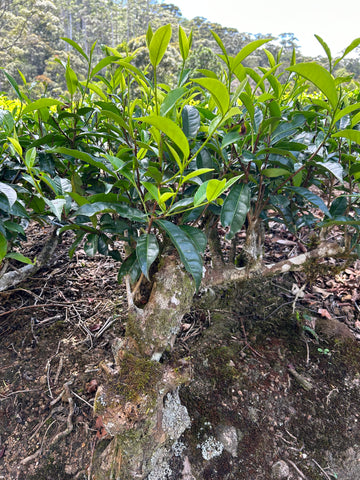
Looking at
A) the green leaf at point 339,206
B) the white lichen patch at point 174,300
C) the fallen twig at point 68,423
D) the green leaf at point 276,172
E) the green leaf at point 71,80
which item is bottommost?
the fallen twig at point 68,423

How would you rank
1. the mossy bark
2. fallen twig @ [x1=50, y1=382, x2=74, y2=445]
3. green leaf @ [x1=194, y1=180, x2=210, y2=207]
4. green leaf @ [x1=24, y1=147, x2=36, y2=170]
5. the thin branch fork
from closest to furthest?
1. green leaf @ [x1=194, y1=180, x2=210, y2=207]
2. green leaf @ [x1=24, y1=147, x2=36, y2=170]
3. the mossy bark
4. fallen twig @ [x1=50, y1=382, x2=74, y2=445]
5. the thin branch fork

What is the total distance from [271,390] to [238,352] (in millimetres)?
228

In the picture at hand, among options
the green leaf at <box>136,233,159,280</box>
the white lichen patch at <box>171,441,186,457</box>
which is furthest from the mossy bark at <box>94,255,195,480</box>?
the green leaf at <box>136,233,159,280</box>

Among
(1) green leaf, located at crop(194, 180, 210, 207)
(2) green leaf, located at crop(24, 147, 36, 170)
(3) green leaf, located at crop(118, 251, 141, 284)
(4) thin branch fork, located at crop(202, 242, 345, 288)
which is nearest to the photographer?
(1) green leaf, located at crop(194, 180, 210, 207)

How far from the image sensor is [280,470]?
120cm

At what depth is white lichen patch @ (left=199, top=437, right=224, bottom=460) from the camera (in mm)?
1216

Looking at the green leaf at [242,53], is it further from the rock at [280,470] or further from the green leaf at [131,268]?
the rock at [280,470]

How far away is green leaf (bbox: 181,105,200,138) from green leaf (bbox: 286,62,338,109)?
0.32m

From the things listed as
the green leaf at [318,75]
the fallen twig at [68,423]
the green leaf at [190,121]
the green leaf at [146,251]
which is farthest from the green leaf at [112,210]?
the fallen twig at [68,423]

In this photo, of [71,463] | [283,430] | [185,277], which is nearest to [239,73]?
[185,277]

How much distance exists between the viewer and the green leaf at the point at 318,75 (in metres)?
0.71

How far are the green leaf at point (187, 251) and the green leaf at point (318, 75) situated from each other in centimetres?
50

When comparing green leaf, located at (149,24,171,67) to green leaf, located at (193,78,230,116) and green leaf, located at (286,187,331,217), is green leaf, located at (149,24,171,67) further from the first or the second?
green leaf, located at (286,187,331,217)

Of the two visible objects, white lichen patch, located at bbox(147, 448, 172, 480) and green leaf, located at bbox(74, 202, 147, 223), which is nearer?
green leaf, located at bbox(74, 202, 147, 223)
